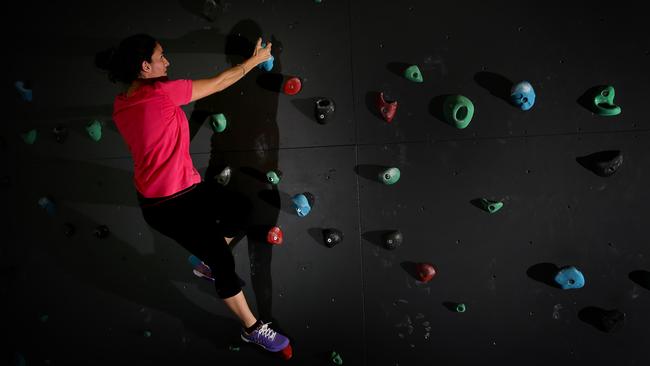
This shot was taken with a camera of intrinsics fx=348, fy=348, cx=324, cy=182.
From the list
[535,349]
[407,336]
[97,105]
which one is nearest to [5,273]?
[97,105]

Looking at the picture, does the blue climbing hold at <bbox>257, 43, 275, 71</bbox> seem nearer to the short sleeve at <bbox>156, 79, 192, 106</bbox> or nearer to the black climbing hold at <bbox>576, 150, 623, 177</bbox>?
the short sleeve at <bbox>156, 79, 192, 106</bbox>

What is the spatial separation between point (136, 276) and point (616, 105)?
254cm

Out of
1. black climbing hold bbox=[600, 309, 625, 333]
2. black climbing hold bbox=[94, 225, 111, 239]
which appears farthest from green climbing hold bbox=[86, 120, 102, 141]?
black climbing hold bbox=[600, 309, 625, 333]

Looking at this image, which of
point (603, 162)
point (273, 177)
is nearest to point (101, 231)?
point (273, 177)

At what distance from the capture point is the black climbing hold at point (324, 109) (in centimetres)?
164

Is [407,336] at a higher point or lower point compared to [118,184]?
lower

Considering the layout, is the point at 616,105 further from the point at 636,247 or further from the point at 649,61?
Result: the point at 636,247

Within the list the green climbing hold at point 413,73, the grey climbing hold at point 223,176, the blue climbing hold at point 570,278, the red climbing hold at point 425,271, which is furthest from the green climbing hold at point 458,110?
the grey climbing hold at point 223,176

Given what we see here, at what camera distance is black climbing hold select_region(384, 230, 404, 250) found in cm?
167

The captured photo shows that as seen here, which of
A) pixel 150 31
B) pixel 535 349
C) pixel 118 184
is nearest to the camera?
pixel 535 349

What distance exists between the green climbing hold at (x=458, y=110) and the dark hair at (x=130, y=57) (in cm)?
125

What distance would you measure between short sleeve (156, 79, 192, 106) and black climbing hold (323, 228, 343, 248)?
0.88 meters

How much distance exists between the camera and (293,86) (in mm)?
1673

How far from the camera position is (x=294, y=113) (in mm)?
1727
